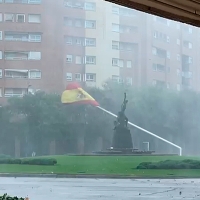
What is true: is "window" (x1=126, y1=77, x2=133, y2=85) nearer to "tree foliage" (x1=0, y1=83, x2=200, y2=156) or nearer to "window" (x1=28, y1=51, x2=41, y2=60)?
"tree foliage" (x1=0, y1=83, x2=200, y2=156)

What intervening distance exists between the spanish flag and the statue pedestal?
0.31m

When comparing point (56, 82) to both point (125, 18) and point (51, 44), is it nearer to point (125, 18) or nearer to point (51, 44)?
point (51, 44)

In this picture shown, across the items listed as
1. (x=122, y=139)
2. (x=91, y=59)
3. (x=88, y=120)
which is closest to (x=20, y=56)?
(x=91, y=59)

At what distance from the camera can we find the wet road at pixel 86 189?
377 centimetres

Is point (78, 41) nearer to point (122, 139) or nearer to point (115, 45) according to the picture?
point (115, 45)

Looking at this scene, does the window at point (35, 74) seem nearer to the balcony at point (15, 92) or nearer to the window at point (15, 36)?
the balcony at point (15, 92)

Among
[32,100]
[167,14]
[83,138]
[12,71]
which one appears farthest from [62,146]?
[167,14]

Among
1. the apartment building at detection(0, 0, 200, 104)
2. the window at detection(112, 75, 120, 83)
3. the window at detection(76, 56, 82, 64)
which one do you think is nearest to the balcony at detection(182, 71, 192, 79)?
the apartment building at detection(0, 0, 200, 104)

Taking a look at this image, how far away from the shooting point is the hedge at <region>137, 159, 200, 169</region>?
12.9 ft

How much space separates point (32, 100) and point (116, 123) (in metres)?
0.74

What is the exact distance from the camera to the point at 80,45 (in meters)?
3.65

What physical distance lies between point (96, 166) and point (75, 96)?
2.12 feet

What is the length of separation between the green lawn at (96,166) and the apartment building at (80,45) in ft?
1.99

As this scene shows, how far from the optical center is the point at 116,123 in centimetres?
381
